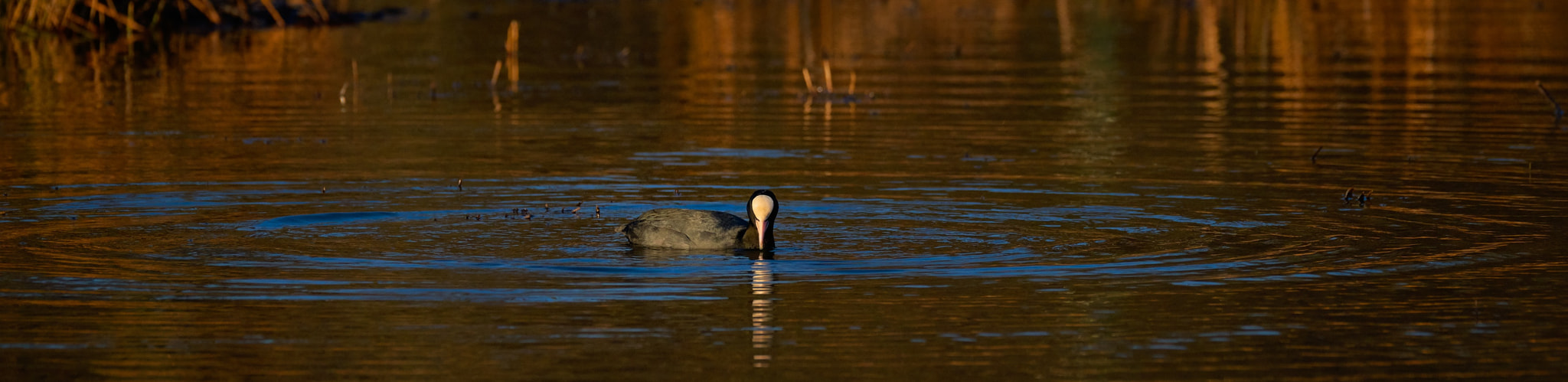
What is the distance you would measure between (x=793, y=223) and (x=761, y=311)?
11.7ft

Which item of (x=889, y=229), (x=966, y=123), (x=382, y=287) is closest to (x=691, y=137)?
(x=966, y=123)

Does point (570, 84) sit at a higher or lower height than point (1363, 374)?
higher

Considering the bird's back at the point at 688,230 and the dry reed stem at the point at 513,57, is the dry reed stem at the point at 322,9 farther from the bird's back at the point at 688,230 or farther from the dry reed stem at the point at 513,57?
the bird's back at the point at 688,230

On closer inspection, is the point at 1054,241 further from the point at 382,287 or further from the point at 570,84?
the point at 570,84

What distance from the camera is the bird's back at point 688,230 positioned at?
478 inches

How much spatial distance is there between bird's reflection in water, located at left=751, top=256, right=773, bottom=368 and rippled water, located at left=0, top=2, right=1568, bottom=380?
0.11 ft

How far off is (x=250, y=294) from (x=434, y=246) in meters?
1.90

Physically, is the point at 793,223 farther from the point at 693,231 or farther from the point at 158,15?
the point at 158,15

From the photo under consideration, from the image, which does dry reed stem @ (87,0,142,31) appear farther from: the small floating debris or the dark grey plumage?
the small floating debris

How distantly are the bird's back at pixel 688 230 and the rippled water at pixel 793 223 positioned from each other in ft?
0.60

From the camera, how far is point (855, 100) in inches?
958

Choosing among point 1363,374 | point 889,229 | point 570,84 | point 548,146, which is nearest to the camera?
point 1363,374

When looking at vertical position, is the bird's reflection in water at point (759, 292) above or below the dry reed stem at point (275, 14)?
below

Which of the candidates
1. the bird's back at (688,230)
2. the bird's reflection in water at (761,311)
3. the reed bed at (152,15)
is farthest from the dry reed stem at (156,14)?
the bird's reflection in water at (761,311)
